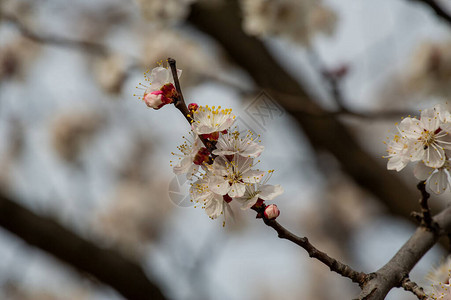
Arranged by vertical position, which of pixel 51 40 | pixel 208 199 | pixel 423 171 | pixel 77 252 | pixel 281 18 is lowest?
pixel 208 199

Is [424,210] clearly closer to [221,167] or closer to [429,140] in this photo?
[429,140]

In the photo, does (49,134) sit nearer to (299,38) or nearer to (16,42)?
(16,42)

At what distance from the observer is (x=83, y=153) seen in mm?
3781

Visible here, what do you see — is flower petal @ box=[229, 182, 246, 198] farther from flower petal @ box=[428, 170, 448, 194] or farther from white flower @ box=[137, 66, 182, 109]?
flower petal @ box=[428, 170, 448, 194]

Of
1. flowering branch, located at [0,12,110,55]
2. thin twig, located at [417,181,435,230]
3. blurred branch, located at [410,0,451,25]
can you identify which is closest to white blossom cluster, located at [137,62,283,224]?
thin twig, located at [417,181,435,230]

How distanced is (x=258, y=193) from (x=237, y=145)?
0.09 metres

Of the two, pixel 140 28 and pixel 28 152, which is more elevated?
pixel 140 28

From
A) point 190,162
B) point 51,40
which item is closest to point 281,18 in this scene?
point 51,40

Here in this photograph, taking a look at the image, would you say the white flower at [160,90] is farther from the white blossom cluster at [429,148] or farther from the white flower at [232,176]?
the white blossom cluster at [429,148]

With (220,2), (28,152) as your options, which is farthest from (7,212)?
(220,2)

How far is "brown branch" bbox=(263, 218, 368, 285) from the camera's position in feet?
2.74

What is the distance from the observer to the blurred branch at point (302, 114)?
2598mm

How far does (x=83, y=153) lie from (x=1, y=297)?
1.15 meters

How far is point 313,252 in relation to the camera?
852 mm
